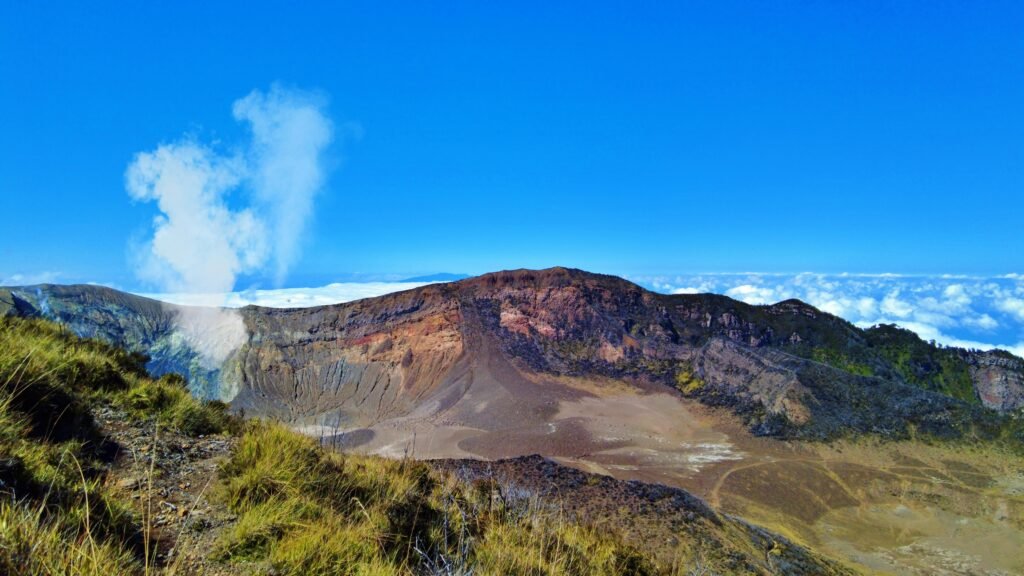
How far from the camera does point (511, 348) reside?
51.8 m

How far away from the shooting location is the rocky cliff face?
4638 cm

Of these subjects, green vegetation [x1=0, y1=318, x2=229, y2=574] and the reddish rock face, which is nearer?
green vegetation [x1=0, y1=318, x2=229, y2=574]

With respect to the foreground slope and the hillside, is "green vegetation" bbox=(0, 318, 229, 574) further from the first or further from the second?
the foreground slope

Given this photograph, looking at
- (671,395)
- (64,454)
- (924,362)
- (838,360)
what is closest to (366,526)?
(64,454)

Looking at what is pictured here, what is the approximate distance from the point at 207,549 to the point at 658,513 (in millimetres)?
15298

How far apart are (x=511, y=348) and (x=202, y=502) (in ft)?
160

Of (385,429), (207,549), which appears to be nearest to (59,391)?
(207,549)

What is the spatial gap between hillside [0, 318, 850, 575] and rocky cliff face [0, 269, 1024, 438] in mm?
38580

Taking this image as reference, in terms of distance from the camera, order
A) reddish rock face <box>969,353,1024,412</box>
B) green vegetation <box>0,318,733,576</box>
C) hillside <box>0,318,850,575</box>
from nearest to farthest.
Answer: green vegetation <box>0,318,733,576</box>
hillside <box>0,318,850,575</box>
reddish rock face <box>969,353,1024,412</box>

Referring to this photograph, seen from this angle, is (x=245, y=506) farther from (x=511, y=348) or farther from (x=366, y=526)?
(x=511, y=348)

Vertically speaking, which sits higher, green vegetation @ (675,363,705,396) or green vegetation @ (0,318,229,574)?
green vegetation @ (0,318,229,574)

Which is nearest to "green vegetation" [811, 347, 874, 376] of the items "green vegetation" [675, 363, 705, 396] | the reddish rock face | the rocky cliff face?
the rocky cliff face

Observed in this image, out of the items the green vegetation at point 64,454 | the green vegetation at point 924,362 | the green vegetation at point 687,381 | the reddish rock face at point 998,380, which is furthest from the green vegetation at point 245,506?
the green vegetation at point 924,362

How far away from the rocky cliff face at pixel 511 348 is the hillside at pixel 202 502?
3858 cm
